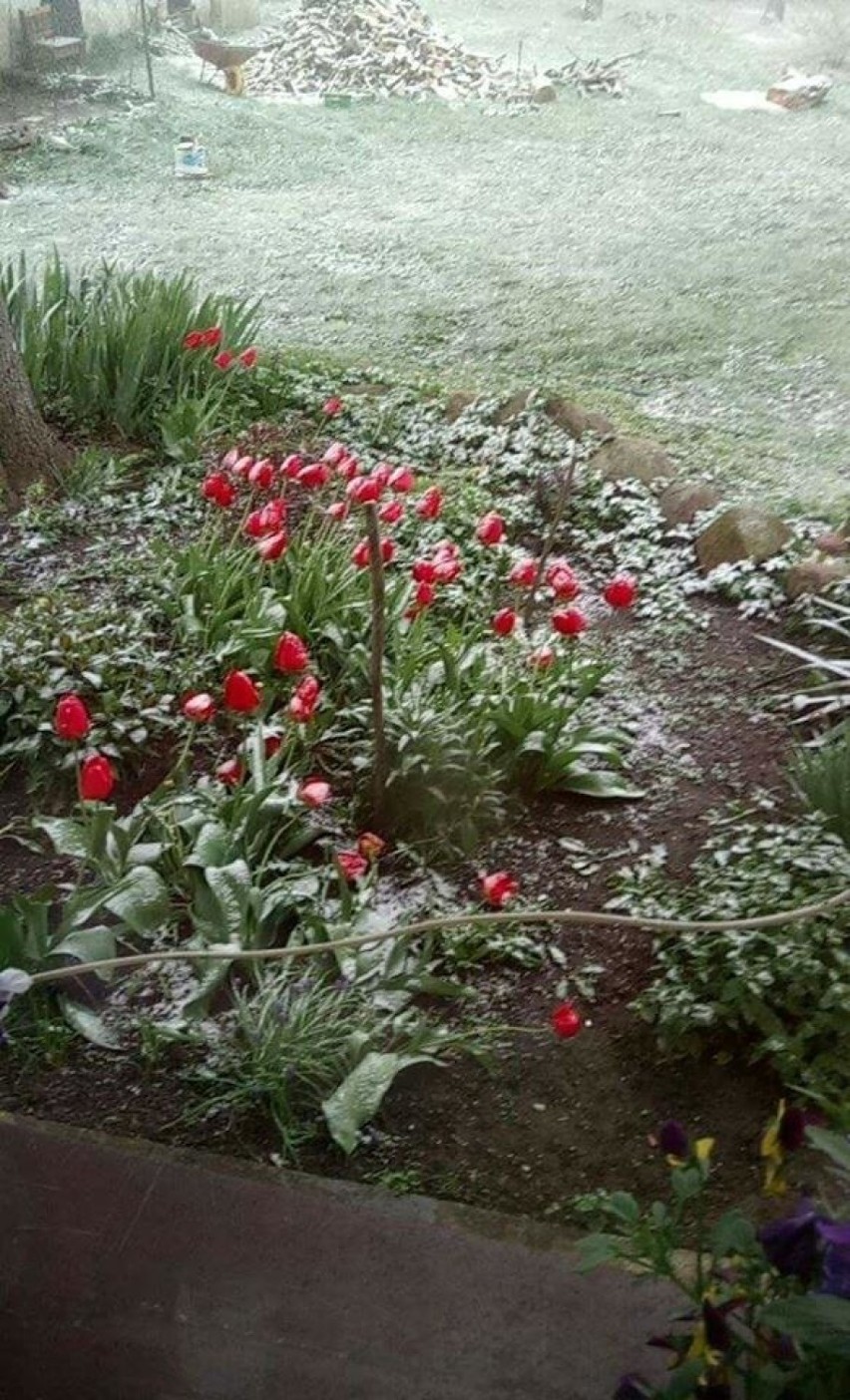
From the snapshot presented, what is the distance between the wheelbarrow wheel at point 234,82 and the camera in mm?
4156

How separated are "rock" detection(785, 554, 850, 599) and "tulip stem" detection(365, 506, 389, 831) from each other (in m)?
1.43

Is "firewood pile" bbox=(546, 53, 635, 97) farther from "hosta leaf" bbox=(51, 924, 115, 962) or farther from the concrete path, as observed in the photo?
the concrete path

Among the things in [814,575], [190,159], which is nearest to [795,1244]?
[814,575]

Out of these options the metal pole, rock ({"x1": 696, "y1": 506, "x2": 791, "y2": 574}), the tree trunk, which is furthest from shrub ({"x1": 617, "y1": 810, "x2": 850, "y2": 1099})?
the metal pole

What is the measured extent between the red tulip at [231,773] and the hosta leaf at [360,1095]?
64 centimetres

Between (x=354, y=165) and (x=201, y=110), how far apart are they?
1.72ft

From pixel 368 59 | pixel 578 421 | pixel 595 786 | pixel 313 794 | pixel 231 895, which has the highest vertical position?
pixel 368 59

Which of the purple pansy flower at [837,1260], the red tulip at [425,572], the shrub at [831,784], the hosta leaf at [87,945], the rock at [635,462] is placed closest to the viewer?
the purple pansy flower at [837,1260]

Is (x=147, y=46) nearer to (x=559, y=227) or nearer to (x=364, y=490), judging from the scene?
(x=559, y=227)

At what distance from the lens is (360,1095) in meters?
1.95

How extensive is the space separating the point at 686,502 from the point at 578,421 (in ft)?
1.86

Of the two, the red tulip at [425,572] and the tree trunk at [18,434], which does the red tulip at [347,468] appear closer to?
the red tulip at [425,572]

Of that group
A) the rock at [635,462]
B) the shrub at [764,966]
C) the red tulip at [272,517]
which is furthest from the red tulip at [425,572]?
the rock at [635,462]

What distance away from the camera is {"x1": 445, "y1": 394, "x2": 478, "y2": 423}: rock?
434cm
